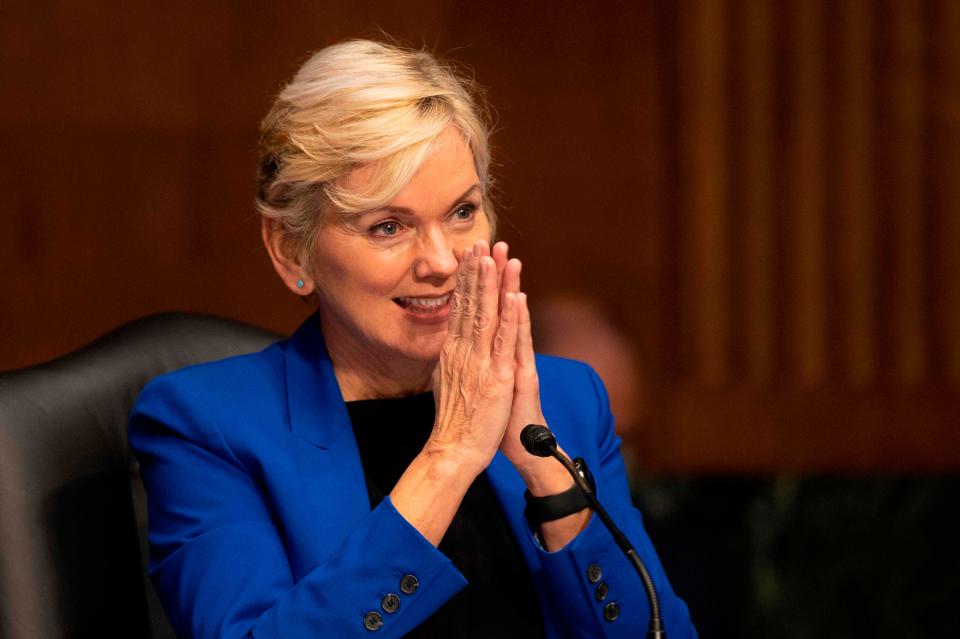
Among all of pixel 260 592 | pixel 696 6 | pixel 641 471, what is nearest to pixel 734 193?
pixel 696 6

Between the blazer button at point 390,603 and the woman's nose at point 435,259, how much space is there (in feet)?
1.39

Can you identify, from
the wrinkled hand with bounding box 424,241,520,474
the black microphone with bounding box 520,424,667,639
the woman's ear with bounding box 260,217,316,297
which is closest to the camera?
the black microphone with bounding box 520,424,667,639

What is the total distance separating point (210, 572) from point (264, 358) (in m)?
0.39

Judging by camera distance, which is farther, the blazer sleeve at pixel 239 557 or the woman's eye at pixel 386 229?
the woman's eye at pixel 386 229

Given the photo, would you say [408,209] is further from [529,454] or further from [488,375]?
[529,454]

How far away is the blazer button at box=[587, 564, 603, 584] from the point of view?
5.21 feet

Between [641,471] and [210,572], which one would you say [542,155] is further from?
[210,572]

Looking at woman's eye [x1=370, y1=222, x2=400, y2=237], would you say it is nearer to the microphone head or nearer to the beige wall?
the microphone head

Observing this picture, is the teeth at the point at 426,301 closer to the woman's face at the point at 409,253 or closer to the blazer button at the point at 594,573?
the woman's face at the point at 409,253

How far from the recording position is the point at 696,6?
11.1ft

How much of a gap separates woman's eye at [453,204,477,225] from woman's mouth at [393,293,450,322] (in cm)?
11

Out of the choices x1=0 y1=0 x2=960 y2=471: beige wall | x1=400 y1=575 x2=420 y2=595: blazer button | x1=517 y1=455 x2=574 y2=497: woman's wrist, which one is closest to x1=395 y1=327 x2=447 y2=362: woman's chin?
x1=517 y1=455 x2=574 y2=497: woman's wrist

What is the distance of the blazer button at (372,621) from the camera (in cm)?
146

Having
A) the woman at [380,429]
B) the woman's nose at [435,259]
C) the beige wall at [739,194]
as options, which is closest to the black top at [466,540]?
the woman at [380,429]
